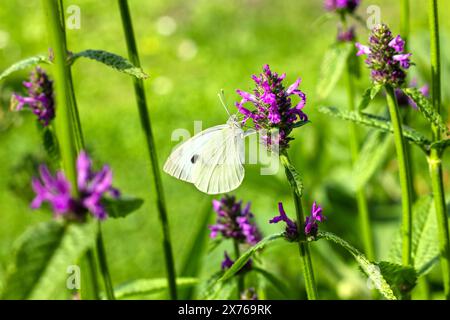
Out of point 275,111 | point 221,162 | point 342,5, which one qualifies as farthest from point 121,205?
point 342,5

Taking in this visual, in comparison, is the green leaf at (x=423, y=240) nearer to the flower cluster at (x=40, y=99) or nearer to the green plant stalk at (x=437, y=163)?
the green plant stalk at (x=437, y=163)

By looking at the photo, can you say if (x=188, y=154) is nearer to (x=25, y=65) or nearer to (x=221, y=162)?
(x=221, y=162)

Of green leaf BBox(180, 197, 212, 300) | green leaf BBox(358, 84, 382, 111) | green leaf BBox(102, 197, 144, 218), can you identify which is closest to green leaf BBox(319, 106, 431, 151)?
green leaf BBox(358, 84, 382, 111)

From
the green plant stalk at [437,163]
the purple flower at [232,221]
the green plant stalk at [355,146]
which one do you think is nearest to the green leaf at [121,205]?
the purple flower at [232,221]

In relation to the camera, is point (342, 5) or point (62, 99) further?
point (342, 5)

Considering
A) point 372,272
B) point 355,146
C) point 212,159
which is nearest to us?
point 372,272

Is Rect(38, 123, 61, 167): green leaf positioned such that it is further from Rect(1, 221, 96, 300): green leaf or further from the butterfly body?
Rect(1, 221, 96, 300): green leaf
